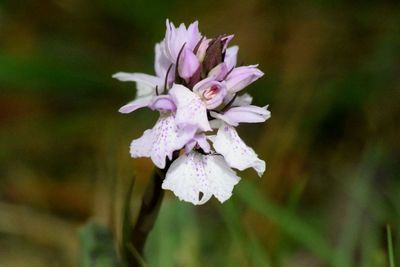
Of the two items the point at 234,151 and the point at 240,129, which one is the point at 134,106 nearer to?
the point at 234,151

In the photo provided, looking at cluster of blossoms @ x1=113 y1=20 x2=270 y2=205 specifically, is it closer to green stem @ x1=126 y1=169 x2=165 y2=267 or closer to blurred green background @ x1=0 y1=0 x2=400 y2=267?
green stem @ x1=126 y1=169 x2=165 y2=267

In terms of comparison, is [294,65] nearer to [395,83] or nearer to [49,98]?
[395,83]

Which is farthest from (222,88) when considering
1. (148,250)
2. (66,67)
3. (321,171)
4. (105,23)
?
(105,23)

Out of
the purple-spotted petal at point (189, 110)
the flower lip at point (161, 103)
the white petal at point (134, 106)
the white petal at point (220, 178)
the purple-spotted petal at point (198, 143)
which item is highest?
the white petal at point (134, 106)

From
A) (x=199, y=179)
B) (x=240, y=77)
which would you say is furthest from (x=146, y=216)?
(x=240, y=77)

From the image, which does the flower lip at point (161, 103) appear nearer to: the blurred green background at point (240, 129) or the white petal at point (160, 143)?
the white petal at point (160, 143)

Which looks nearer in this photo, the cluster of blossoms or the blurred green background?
the cluster of blossoms

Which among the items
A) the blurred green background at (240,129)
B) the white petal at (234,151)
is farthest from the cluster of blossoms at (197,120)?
the blurred green background at (240,129)

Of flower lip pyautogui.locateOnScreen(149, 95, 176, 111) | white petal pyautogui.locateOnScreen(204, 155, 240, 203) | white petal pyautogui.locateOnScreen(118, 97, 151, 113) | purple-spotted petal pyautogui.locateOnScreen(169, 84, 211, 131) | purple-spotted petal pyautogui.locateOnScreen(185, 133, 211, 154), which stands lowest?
white petal pyautogui.locateOnScreen(204, 155, 240, 203)

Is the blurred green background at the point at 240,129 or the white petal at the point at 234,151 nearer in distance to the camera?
the white petal at the point at 234,151

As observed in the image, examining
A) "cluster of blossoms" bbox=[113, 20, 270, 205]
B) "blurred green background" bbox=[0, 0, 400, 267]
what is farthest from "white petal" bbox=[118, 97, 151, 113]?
"blurred green background" bbox=[0, 0, 400, 267]
